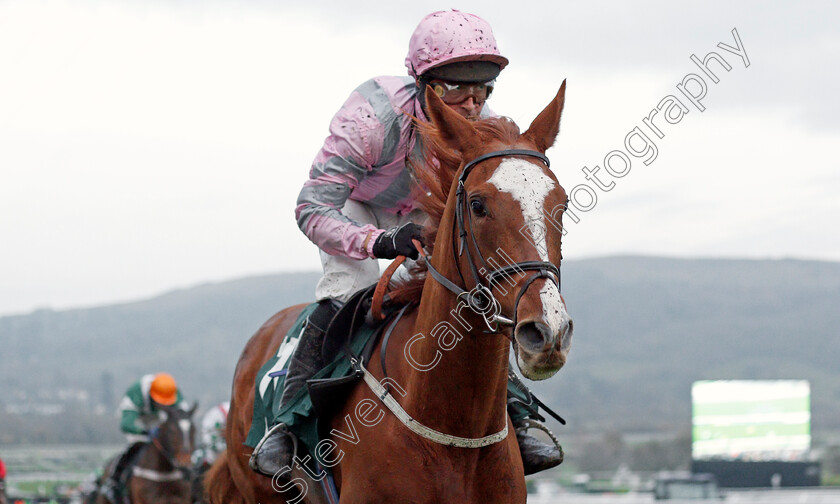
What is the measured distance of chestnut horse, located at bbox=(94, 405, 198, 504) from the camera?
13.5 m

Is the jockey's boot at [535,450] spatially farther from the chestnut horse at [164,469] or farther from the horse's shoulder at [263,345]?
the chestnut horse at [164,469]

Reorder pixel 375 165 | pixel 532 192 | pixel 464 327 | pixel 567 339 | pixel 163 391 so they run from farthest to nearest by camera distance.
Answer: pixel 163 391
pixel 375 165
pixel 464 327
pixel 532 192
pixel 567 339

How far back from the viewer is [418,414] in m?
4.29

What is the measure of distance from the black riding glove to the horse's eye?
659mm

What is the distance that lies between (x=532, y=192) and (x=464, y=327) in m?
0.64

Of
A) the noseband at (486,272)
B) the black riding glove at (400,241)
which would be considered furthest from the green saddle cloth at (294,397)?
the noseband at (486,272)

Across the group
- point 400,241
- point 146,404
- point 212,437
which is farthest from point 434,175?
point 212,437

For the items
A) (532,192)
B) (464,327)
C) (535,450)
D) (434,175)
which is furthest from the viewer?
(535,450)

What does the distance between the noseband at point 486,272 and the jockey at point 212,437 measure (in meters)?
9.76

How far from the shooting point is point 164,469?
1360 centimetres

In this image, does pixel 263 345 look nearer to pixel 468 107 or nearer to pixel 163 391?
pixel 468 107

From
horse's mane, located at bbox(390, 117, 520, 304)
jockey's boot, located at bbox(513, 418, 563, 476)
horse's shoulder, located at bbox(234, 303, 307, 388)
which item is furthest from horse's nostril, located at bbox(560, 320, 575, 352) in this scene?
horse's shoulder, located at bbox(234, 303, 307, 388)

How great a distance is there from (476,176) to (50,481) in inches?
853

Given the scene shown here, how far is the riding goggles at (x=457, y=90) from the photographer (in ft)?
16.4
